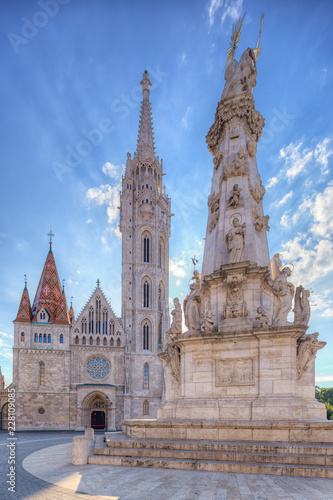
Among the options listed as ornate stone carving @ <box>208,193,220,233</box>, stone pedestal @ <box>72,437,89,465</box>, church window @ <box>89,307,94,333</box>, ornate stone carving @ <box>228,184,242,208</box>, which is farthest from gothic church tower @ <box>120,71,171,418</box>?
ornate stone carving @ <box>228,184,242,208</box>

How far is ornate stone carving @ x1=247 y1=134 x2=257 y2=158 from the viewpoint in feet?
49.5

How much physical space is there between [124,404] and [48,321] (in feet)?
47.2

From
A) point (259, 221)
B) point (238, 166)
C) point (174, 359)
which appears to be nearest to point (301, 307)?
point (259, 221)

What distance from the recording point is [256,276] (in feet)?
40.4

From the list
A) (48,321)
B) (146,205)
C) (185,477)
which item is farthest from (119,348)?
(185,477)

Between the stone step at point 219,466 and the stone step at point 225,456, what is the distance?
0.19 metres

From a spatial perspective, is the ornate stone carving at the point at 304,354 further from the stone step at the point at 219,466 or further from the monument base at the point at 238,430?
the stone step at the point at 219,466

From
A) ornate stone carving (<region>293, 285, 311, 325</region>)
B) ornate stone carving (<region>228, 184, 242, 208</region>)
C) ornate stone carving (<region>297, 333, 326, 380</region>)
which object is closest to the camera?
ornate stone carving (<region>297, 333, 326, 380</region>)

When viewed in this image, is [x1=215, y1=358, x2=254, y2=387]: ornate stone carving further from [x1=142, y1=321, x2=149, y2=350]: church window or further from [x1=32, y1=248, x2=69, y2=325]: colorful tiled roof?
[x1=142, y1=321, x2=149, y2=350]: church window

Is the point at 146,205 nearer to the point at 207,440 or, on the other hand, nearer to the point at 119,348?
the point at 119,348

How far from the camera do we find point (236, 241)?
12797 mm

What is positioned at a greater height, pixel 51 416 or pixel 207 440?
pixel 207 440

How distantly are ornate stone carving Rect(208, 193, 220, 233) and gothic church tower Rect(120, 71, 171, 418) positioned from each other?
1534 inches

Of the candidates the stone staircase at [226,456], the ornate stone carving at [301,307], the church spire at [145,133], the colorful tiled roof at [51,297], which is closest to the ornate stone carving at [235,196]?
the ornate stone carving at [301,307]
